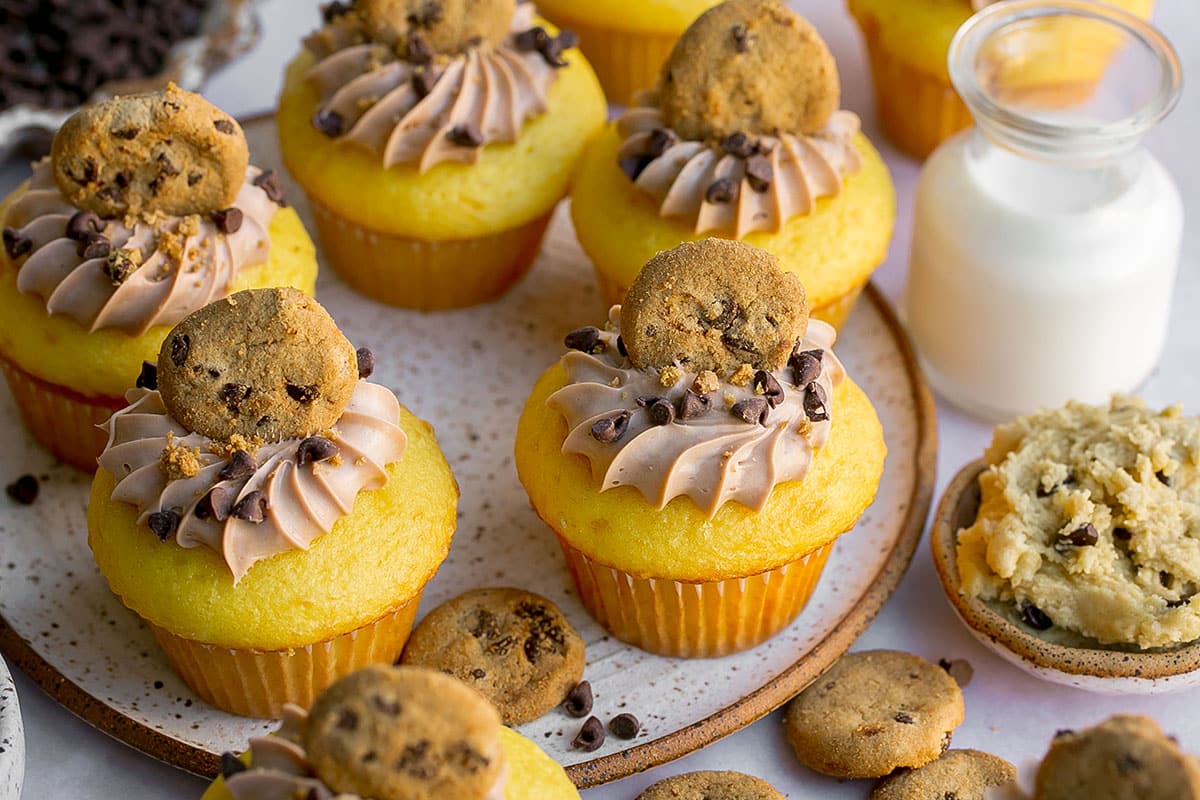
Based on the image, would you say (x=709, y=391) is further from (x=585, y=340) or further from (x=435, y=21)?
(x=435, y=21)

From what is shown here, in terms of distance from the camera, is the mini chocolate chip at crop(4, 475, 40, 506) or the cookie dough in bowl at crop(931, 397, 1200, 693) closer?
the cookie dough in bowl at crop(931, 397, 1200, 693)

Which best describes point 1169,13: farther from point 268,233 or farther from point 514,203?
point 268,233

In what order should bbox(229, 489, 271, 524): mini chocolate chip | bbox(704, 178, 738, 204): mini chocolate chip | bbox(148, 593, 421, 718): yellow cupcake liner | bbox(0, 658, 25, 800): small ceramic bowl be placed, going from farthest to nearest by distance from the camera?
bbox(704, 178, 738, 204): mini chocolate chip
bbox(148, 593, 421, 718): yellow cupcake liner
bbox(229, 489, 271, 524): mini chocolate chip
bbox(0, 658, 25, 800): small ceramic bowl

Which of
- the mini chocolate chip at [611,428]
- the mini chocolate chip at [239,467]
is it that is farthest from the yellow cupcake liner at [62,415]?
the mini chocolate chip at [611,428]

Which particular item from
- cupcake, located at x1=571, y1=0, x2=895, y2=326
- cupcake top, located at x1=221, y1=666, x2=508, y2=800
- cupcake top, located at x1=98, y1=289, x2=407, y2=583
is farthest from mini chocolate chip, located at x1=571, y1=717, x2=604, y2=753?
cupcake, located at x1=571, y1=0, x2=895, y2=326

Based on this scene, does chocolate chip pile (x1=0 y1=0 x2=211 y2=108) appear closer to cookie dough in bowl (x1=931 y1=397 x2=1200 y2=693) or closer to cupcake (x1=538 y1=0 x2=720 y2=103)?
cupcake (x1=538 y1=0 x2=720 y2=103)

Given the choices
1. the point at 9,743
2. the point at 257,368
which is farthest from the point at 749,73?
the point at 9,743

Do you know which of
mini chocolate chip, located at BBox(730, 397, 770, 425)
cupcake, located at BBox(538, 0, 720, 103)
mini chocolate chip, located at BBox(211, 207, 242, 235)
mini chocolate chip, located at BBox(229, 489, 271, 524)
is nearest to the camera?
mini chocolate chip, located at BBox(229, 489, 271, 524)
